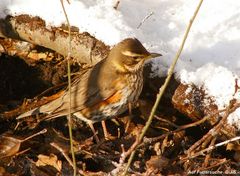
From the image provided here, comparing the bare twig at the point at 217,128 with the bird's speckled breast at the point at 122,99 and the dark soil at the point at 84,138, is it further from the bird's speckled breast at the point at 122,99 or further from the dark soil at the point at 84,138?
the bird's speckled breast at the point at 122,99

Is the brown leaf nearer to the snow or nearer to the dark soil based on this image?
the dark soil

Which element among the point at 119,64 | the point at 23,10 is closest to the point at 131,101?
the point at 119,64

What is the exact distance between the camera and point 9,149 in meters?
5.25

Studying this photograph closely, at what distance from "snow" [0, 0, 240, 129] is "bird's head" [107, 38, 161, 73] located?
0.25 metres

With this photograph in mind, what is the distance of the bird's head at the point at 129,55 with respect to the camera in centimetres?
552

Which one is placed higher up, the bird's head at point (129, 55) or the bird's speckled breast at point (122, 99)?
the bird's head at point (129, 55)

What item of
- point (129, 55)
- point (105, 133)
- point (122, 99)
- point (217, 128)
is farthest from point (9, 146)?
point (217, 128)

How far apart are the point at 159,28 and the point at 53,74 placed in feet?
4.04

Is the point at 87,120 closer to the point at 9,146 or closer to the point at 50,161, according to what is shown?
the point at 50,161

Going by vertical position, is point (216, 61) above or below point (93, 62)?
above

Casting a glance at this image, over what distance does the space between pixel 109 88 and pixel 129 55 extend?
37cm

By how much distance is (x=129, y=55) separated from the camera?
18.5 ft

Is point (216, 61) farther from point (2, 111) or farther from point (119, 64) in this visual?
point (2, 111)

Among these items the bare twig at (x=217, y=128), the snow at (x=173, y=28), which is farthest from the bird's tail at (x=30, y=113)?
the bare twig at (x=217, y=128)
